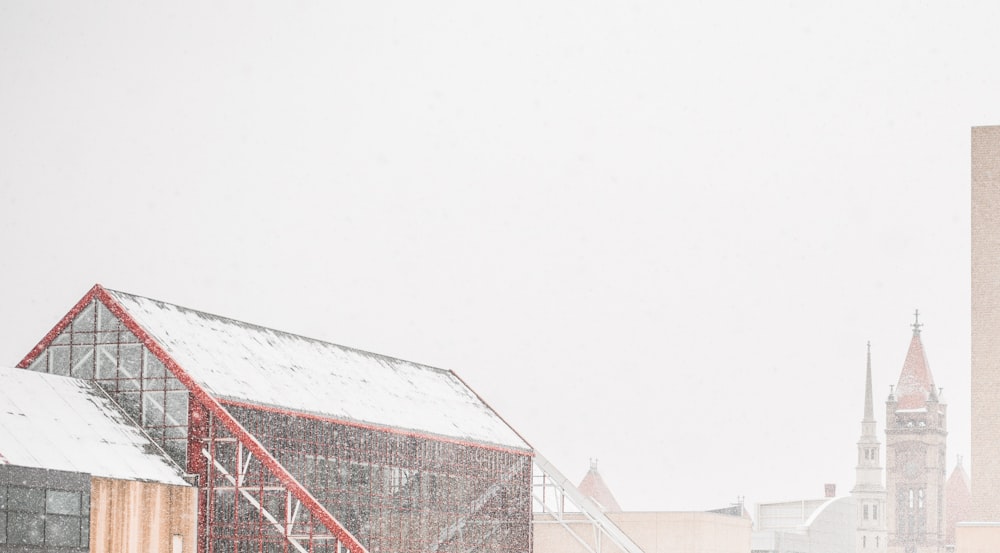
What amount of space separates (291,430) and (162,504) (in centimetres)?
558

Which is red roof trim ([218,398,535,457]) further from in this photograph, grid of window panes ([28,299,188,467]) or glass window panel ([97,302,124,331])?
glass window panel ([97,302,124,331])

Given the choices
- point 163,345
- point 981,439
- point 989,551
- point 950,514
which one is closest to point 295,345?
point 163,345

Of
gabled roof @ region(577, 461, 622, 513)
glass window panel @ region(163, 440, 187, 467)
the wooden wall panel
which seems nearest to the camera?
the wooden wall panel

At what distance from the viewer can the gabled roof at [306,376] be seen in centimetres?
4203

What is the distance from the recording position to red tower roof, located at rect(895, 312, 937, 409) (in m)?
149

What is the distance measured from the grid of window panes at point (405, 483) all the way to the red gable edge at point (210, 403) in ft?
3.91

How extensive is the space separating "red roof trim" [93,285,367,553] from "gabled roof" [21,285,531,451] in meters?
0.07

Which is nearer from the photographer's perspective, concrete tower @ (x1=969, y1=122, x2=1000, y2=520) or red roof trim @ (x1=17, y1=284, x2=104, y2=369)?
red roof trim @ (x1=17, y1=284, x2=104, y2=369)

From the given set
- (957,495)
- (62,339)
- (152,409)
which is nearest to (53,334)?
(62,339)

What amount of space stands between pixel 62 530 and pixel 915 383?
126630 mm

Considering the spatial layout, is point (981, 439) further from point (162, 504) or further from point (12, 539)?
point (12, 539)

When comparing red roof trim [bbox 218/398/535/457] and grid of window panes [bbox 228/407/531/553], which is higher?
red roof trim [bbox 218/398/535/457]

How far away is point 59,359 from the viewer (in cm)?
4228

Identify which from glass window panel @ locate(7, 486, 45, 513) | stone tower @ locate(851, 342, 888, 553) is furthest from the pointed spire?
glass window panel @ locate(7, 486, 45, 513)
